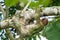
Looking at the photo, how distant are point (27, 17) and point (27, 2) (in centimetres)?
17

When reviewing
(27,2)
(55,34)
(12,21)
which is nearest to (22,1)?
(27,2)

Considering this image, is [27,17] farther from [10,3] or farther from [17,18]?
[10,3]

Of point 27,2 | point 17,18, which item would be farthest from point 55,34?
point 27,2

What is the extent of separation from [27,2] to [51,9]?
0.56 feet

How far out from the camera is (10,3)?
0.81 m

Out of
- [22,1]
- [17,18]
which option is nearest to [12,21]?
[17,18]

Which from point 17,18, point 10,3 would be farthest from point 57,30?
point 10,3

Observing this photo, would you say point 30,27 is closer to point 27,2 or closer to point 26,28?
point 26,28

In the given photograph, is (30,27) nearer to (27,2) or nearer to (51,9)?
(51,9)

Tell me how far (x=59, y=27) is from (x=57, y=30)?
0.04ft

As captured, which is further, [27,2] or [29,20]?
[27,2]

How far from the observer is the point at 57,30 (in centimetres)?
66

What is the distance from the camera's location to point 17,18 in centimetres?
70

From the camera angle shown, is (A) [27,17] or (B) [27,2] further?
(B) [27,2]
